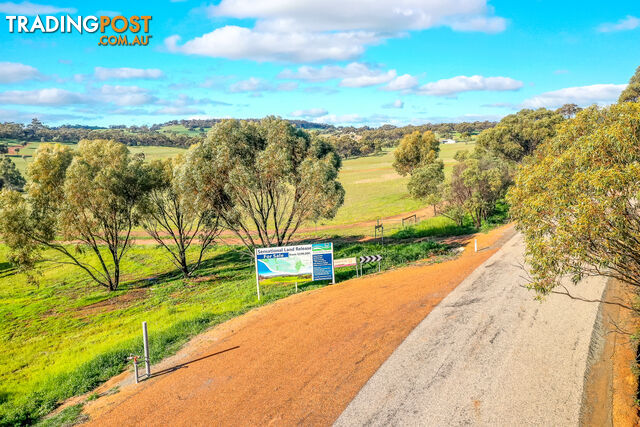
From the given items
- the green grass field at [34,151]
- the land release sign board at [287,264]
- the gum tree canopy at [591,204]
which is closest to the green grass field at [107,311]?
the land release sign board at [287,264]

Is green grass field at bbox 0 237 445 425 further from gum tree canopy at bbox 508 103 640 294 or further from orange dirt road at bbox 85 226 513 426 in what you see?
gum tree canopy at bbox 508 103 640 294

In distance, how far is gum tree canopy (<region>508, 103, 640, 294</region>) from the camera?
10.7 m

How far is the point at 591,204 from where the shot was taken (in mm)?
10805

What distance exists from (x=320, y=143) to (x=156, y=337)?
73.2 feet

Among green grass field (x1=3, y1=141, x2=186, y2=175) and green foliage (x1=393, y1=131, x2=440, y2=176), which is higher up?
green grass field (x1=3, y1=141, x2=186, y2=175)

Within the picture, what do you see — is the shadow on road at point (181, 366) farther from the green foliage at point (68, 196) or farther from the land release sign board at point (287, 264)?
the green foliage at point (68, 196)

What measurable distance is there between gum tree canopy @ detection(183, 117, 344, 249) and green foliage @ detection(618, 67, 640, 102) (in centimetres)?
6386

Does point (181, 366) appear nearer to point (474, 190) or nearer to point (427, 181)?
point (474, 190)

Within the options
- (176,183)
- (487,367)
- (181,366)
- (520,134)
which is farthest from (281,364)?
(520,134)

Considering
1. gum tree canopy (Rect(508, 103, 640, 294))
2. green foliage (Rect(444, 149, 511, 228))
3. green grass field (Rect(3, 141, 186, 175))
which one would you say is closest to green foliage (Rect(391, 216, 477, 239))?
green foliage (Rect(444, 149, 511, 228))

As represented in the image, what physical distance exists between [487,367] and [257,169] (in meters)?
23.1

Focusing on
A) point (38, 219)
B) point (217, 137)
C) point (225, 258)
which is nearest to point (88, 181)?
point (38, 219)

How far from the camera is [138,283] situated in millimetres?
37750

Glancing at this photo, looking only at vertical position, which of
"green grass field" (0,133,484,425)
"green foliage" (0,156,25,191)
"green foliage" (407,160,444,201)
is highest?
"green foliage" (0,156,25,191)
